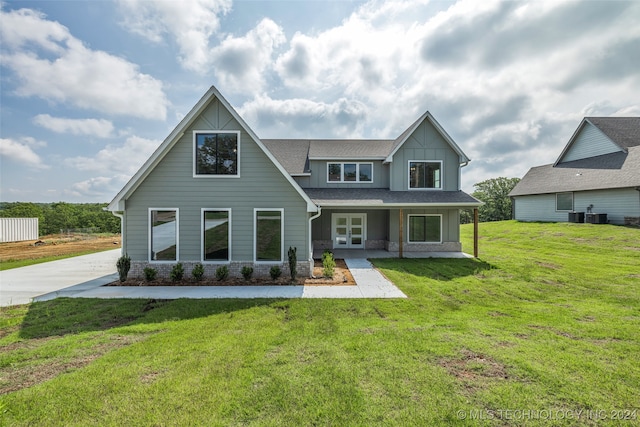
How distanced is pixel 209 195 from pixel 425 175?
1201cm

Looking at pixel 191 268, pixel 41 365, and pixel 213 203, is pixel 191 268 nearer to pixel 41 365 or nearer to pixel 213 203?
pixel 213 203

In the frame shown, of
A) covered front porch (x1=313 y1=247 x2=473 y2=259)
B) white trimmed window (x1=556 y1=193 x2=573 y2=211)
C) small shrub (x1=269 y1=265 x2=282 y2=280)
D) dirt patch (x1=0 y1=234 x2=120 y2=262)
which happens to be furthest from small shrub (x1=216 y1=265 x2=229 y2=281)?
white trimmed window (x1=556 y1=193 x2=573 y2=211)

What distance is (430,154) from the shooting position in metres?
15.1

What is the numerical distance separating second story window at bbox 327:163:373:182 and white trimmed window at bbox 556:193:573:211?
19.7m

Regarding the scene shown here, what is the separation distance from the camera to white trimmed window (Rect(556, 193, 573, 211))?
22.3m

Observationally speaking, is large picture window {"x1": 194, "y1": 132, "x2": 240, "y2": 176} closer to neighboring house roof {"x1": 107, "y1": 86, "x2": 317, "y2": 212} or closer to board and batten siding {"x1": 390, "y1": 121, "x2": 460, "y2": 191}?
neighboring house roof {"x1": 107, "y1": 86, "x2": 317, "y2": 212}

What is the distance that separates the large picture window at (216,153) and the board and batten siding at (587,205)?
26.2 m

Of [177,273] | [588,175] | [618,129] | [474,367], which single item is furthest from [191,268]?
[618,129]

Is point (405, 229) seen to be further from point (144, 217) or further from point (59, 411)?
point (59, 411)

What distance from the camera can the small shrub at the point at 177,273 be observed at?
359 inches

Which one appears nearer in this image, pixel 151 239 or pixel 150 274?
pixel 150 274

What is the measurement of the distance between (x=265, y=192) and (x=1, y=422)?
748 cm

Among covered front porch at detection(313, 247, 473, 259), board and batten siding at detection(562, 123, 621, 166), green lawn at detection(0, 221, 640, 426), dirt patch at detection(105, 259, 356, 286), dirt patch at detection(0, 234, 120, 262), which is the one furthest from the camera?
board and batten siding at detection(562, 123, 621, 166)

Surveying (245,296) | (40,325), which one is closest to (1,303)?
(40,325)
